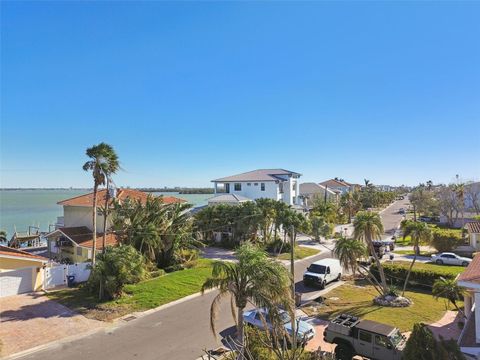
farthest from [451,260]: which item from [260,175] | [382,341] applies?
[260,175]

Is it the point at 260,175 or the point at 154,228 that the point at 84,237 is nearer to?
the point at 154,228

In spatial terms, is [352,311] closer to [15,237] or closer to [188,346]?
[188,346]

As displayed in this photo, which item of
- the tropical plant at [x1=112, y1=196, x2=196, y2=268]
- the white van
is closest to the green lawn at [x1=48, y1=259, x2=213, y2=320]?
the tropical plant at [x1=112, y1=196, x2=196, y2=268]

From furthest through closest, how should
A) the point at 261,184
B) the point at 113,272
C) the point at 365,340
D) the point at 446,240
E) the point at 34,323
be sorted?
the point at 261,184
the point at 446,240
the point at 113,272
the point at 34,323
the point at 365,340

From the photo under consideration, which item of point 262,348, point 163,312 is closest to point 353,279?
point 163,312

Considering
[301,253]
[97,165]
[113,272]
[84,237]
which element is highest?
[97,165]
